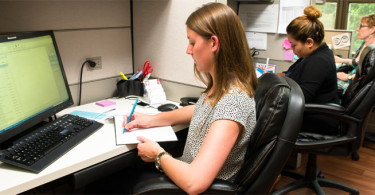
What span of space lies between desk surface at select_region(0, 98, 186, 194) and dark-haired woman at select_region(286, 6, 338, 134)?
3.00 ft

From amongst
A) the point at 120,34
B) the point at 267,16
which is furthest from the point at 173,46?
the point at 267,16

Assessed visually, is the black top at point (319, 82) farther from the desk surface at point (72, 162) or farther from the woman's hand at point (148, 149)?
the woman's hand at point (148, 149)

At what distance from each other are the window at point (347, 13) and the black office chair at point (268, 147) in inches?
152

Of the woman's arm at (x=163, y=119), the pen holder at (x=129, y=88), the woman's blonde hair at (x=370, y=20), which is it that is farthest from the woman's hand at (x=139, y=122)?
the woman's blonde hair at (x=370, y=20)

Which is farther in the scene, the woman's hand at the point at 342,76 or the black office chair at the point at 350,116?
the woman's hand at the point at 342,76

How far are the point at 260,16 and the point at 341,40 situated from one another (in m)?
1.14

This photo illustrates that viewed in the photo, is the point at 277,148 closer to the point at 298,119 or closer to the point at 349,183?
the point at 298,119

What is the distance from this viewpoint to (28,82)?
3.61ft

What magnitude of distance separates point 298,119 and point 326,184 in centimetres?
132

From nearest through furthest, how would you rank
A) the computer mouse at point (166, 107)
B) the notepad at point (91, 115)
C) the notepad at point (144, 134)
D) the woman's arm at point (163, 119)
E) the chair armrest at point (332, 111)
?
the notepad at point (144, 134)
the woman's arm at point (163, 119)
the notepad at point (91, 115)
the computer mouse at point (166, 107)
the chair armrest at point (332, 111)

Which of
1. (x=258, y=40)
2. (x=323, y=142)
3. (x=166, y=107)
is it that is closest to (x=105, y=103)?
(x=166, y=107)

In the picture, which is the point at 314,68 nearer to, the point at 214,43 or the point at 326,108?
the point at 326,108

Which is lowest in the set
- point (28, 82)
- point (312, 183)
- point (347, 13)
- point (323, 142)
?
point (312, 183)

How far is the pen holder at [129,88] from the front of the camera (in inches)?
67.3
